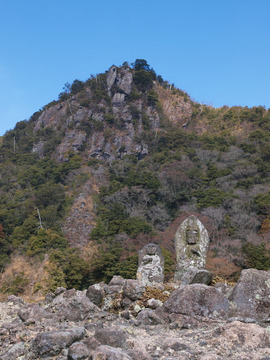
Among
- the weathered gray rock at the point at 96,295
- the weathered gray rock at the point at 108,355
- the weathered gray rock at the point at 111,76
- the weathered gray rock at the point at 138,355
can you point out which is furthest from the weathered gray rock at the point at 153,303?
the weathered gray rock at the point at 111,76

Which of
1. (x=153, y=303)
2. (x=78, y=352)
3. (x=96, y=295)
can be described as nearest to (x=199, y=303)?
(x=153, y=303)

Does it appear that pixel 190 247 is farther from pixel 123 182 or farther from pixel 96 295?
pixel 123 182

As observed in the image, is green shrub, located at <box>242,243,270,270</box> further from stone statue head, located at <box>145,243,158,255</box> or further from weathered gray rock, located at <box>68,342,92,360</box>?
weathered gray rock, located at <box>68,342,92,360</box>

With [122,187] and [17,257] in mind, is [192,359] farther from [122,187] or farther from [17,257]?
[122,187]

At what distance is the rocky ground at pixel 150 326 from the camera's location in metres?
3.60

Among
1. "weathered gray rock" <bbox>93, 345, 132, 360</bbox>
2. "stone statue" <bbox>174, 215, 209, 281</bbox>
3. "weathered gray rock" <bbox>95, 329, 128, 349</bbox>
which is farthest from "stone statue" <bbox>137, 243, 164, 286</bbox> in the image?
"weathered gray rock" <bbox>93, 345, 132, 360</bbox>

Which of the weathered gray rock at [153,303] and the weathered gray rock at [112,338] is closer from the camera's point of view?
the weathered gray rock at [112,338]

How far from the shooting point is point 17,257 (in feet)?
107

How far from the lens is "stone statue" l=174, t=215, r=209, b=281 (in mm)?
9859

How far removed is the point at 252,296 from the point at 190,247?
4.89 metres

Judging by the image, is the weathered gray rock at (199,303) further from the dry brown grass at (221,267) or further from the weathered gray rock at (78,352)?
the dry brown grass at (221,267)

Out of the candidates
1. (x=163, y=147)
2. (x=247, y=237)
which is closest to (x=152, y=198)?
(x=247, y=237)

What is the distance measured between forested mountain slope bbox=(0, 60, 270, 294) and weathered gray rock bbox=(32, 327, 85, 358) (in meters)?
17.0

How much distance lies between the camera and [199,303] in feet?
16.9
